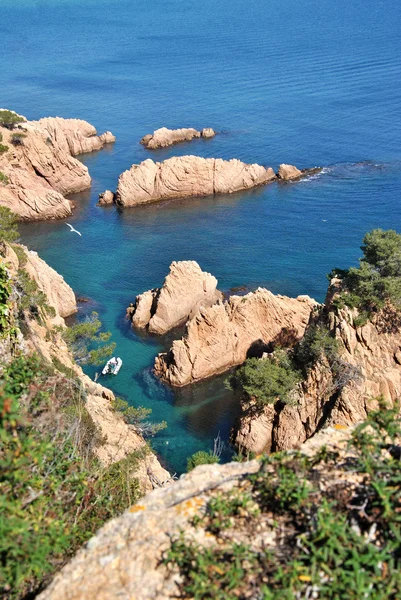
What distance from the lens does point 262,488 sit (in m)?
7.84

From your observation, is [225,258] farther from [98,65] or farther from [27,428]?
[98,65]

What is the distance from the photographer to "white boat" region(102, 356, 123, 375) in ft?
114

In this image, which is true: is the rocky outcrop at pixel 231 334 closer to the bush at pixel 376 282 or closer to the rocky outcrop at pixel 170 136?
the bush at pixel 376 282

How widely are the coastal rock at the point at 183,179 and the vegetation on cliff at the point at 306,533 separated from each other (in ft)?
184

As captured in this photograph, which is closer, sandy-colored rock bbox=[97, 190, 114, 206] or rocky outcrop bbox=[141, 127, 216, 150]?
sandy-colored rock bbox=[97, 190, 114, 206]

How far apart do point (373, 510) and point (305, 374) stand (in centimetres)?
1936

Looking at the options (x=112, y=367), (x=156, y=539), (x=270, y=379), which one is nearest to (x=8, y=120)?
(x=112, y=367)

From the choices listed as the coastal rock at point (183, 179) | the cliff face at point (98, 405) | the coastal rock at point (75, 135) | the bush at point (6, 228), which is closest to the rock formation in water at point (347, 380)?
the cliff face at point (98, 405)

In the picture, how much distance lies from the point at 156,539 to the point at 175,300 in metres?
32.7

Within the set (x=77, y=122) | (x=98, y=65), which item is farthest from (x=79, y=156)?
(x=98, y=65)

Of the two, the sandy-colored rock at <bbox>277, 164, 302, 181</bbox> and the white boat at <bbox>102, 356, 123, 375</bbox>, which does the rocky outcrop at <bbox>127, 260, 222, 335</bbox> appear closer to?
the white boat at <bbox>102, 356, 123, 375</bbox>

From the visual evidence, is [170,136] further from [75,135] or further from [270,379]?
[270,379]

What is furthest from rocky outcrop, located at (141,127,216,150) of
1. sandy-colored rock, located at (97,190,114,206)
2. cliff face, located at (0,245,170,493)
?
cliff face, located at (0,245,170,493)

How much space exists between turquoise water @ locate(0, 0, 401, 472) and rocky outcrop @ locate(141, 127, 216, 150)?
174 cm
